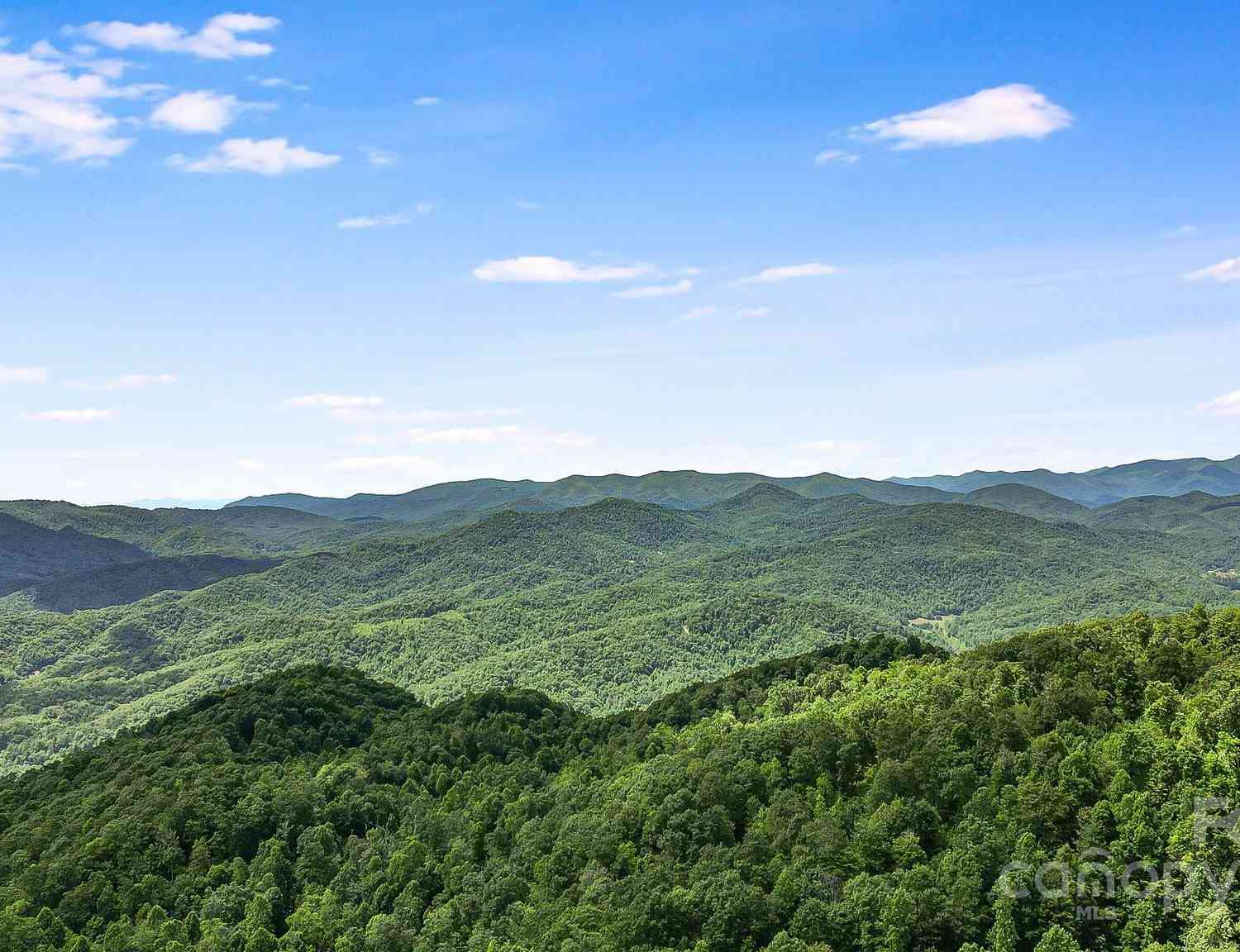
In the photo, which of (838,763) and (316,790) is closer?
Answer: (838,763)

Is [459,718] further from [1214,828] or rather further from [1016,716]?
[1214,828]

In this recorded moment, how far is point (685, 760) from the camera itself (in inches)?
4053

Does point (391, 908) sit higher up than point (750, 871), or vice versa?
point (750, 871)

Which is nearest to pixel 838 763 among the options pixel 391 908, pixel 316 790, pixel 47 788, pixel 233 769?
pixel 391 908

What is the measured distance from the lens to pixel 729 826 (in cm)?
8788

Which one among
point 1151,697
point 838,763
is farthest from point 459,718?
point 1151,697

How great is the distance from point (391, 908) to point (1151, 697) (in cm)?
8106

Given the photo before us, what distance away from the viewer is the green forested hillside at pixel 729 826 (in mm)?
70062

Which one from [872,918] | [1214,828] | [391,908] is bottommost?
[391,908]

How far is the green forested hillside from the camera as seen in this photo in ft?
230

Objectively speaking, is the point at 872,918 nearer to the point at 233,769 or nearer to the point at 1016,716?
the point at 1016,716

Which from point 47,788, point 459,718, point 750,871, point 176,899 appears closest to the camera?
point 750,871

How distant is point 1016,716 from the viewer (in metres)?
91.9

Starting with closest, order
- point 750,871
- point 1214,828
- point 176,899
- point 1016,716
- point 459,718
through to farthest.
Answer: point 1214,828, point 750,871, point 1016,716, point 176,899, point 459,718
